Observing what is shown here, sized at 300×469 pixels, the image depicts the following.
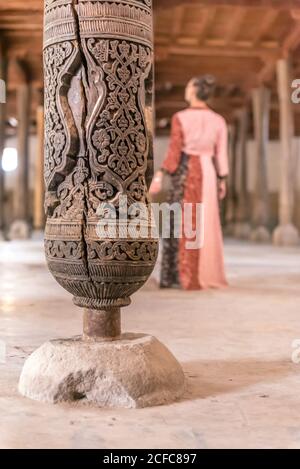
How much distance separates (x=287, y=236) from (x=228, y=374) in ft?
37.6

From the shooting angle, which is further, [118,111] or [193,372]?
[193,372]

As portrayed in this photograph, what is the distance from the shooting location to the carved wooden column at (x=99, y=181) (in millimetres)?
2174

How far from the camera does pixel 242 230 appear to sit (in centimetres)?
1942

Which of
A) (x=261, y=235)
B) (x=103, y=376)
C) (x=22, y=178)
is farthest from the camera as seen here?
(x=261, y=235)

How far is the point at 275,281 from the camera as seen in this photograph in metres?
5.98

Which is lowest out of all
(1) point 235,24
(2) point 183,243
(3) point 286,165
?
(2) point 183,243

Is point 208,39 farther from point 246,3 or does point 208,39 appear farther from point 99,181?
point 99,181

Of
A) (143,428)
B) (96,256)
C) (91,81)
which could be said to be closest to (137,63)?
(91,81)

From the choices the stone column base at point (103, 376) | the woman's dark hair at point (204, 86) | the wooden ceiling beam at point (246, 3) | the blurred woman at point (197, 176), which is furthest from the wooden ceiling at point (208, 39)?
the stone column base at point (103, 376)

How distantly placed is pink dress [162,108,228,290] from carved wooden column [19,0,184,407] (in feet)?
9.33

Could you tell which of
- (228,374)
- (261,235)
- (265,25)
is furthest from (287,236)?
(228,374)

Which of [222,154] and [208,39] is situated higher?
[208,39]

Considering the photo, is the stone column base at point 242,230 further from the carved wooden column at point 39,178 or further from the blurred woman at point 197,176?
the blurred woman at point 197,176
